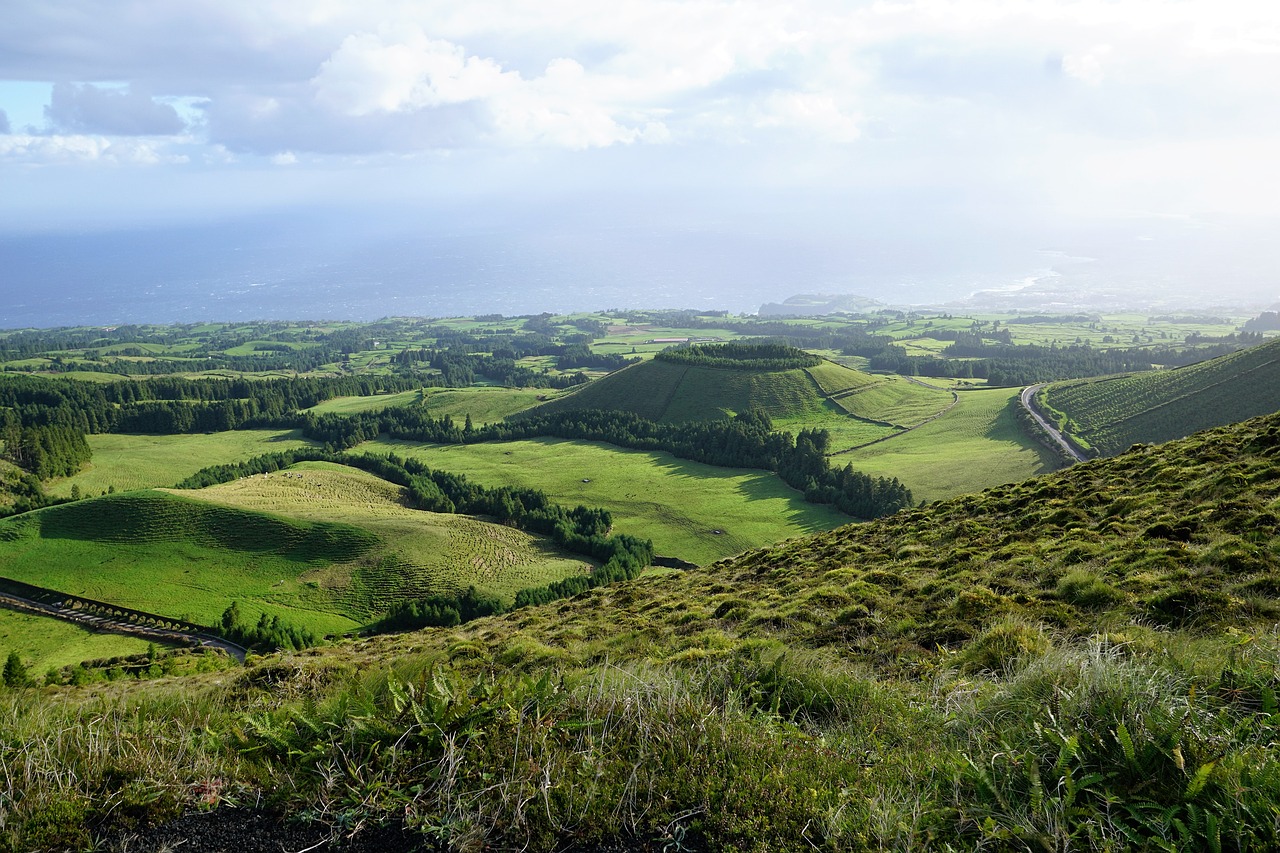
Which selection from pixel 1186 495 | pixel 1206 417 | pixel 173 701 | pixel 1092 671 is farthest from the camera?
pixel 1206 417

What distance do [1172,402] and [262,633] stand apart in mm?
109665

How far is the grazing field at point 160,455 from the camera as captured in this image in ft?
328

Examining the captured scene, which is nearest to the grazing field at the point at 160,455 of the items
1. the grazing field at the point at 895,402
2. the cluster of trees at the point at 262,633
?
the cluster of trees at the point at 262,633

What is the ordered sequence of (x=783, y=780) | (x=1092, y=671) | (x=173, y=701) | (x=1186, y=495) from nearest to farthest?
(x=783, y=780)
(x=1092, y=671)
(x=173, y=701)
(x=1186, y=495)

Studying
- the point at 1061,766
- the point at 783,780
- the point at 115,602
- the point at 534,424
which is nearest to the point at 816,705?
the point at 783,780

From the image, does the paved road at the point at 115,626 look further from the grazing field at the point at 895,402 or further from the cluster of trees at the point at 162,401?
the grazing field at the point at 895,402

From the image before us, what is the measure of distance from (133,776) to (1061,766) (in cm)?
Result: 737

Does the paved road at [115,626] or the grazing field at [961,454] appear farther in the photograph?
the grazing field at [961,454]

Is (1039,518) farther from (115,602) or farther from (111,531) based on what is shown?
(111,531)

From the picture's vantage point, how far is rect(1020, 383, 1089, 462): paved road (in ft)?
275

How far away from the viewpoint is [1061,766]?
477 cm

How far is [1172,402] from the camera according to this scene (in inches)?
3450

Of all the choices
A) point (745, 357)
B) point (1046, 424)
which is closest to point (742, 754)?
point (1046, 424)

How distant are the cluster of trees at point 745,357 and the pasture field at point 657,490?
43.7 metres
